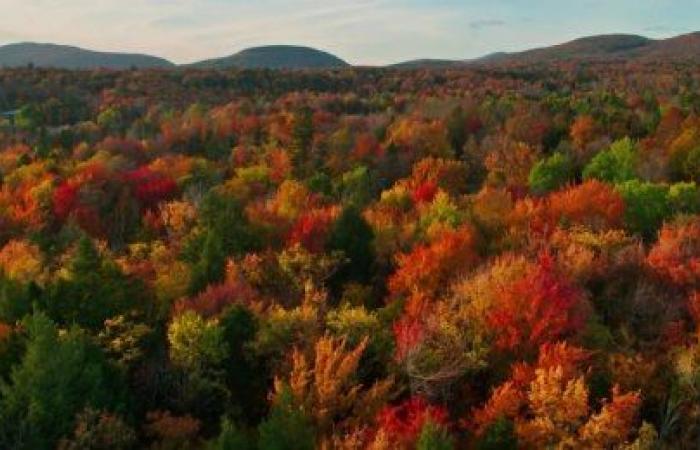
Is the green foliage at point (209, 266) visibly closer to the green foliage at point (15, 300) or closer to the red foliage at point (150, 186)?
the green foliage at point (15, 300)

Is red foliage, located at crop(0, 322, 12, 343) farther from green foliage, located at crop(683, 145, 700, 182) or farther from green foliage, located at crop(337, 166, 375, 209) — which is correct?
green foliage, located at crop(683, 145, 700, 182)

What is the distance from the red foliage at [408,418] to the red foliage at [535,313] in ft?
24.7

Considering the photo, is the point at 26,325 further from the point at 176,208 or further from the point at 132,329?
the point at 176,208

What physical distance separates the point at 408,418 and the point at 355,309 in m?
12.3

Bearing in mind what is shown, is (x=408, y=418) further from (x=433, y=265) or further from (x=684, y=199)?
(x=684, y=199)

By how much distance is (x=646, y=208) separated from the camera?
268 ft

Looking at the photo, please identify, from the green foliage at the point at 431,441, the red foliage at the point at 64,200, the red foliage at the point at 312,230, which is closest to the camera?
the green foliage at the point at 431,441

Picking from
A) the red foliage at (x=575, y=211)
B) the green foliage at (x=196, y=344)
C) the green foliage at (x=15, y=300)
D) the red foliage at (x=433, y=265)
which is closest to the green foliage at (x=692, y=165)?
the red foliage at (x=575, y=211)

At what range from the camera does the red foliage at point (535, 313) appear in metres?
51.7

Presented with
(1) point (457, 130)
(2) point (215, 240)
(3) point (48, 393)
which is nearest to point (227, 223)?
(2) point (215, 240)

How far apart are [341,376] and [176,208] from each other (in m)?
43.5

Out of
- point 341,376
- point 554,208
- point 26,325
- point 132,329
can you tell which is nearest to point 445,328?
point 341,376

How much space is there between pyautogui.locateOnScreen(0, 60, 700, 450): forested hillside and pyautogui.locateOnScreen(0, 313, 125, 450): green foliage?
0.11 metres

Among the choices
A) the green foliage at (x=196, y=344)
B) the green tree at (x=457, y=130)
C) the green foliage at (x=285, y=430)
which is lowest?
the green foliage at (x=285, y=430)
